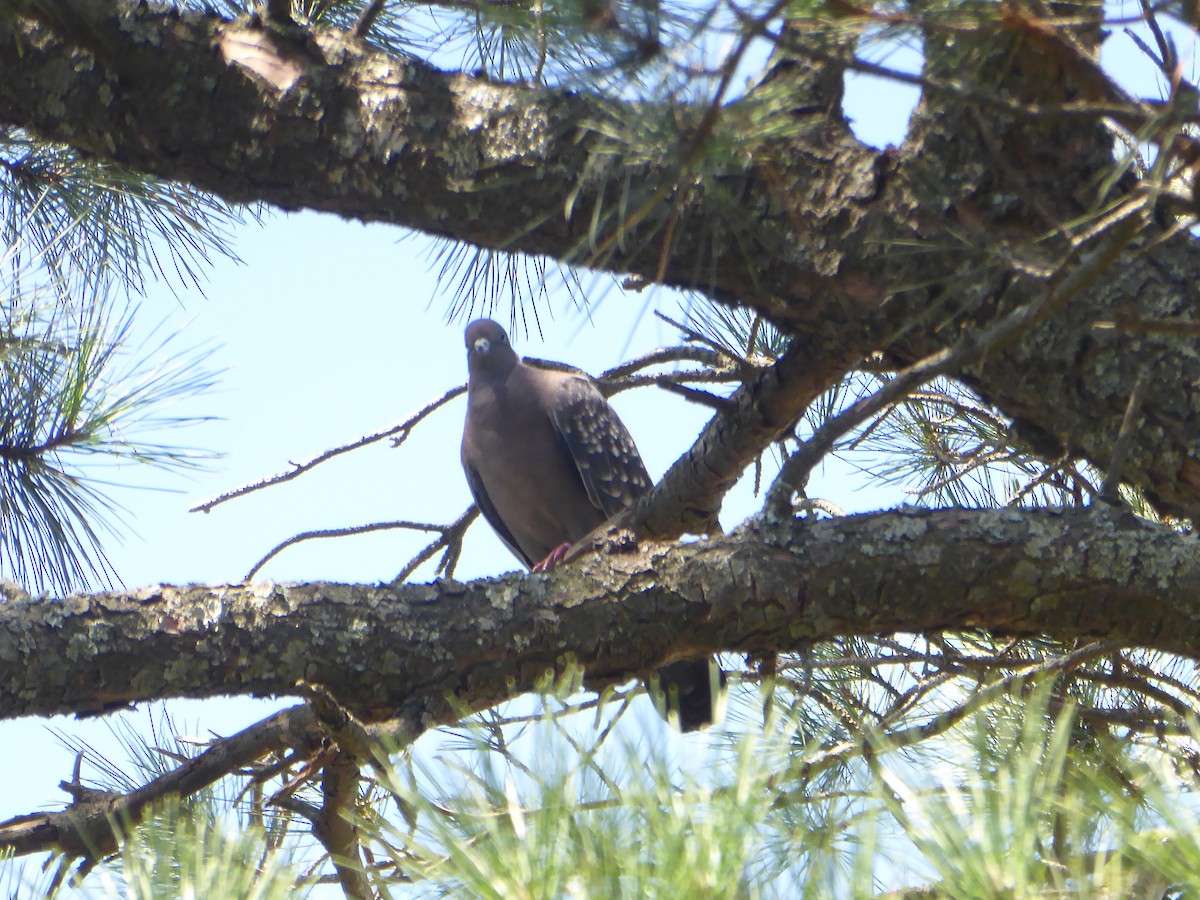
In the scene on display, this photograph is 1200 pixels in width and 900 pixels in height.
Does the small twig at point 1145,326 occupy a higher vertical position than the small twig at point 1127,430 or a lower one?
lower

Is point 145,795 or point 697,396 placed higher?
point 697,396

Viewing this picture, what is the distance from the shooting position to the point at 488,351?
408 cm

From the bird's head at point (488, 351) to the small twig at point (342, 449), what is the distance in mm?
1169

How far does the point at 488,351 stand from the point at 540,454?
1.46 feet

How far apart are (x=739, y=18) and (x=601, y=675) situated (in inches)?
46.3

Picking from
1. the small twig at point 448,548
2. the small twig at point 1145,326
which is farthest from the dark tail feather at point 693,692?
the small twig at point 1145,326

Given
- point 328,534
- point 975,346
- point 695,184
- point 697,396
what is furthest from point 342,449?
point 975,346

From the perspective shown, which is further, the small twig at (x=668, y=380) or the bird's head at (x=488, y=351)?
the bird's head at (x=488, y=351)

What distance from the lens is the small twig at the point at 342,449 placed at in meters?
2.64

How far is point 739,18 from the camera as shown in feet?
3.44

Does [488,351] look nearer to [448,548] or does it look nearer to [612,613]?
[448,548]

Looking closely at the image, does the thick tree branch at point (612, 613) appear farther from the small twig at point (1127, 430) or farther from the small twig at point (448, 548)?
the small twig at point (448, 548)

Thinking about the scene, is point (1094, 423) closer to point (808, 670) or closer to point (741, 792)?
point (808, 670)

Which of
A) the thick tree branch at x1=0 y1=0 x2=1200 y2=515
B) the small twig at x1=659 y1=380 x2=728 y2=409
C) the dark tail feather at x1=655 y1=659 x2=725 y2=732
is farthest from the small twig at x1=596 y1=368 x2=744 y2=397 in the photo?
the dark tail feather at x1=655 y1=659 x2=725 y2=732
